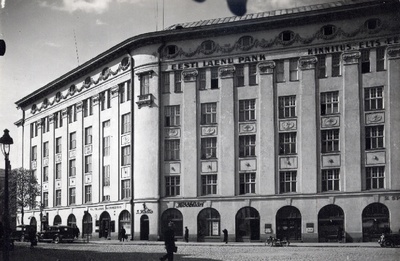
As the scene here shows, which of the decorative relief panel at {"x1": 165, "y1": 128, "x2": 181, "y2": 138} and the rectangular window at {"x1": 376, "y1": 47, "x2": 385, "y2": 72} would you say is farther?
the decorative relief panel at {"x1": 165, "y1": 128, "x2": 181, "y2": 138}

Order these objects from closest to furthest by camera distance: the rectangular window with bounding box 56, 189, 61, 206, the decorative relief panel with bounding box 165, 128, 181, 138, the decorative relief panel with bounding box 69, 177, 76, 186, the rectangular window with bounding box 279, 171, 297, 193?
1. the rectangular window with bounding box 279, 171, 297, 193
2. the decorative relief panel with bounding box 165, 128, 181, 138
3. the decorative relief panel with bounding box 69, 177, 76, 186
4. the rectangular window with bounding box 56, 189, 61, 206

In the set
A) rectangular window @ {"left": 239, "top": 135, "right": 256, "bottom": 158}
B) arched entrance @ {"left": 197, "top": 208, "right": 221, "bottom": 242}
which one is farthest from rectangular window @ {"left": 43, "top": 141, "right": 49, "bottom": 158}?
rectangular window @ {"left": 239, "top": 135, "right": 256, "bottom": 158}

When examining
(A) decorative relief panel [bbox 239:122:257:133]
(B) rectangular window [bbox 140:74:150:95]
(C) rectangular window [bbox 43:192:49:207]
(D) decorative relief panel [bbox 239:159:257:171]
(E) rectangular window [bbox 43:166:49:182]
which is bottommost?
(C) rectangular window [bbox 43:192:49:207]

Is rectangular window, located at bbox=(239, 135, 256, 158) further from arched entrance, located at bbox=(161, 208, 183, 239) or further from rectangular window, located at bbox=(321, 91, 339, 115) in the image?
arched entrance, located at bbox=(161, 208, 183, 239)

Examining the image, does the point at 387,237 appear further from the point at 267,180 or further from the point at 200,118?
the point at 200,118

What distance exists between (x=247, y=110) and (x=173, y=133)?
6.91 m

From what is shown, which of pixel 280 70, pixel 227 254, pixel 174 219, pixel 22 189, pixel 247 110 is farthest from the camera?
pixel 22 189

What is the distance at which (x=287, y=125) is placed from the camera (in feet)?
149

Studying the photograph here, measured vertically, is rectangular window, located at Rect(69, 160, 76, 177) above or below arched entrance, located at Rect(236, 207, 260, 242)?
above

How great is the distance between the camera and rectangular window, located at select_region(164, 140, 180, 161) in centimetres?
4912

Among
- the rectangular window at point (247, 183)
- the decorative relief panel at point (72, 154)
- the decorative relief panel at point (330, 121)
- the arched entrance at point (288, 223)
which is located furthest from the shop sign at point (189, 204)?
the decorative relief panel at point (72, 154)

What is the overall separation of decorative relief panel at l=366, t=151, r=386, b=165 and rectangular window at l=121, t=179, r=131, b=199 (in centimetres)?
2127

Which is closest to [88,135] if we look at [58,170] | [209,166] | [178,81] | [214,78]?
[58,170]

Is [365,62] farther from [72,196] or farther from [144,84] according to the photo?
[72,196]
